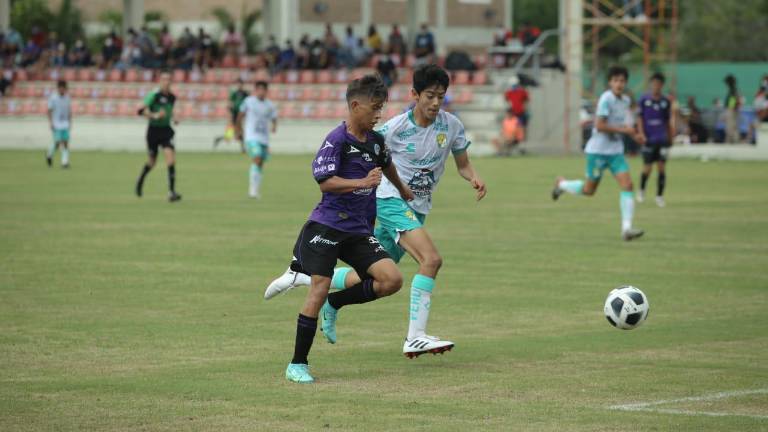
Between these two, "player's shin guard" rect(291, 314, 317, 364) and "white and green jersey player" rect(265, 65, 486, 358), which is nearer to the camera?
"player's shin guard" rect(291, 314, 317, 364)

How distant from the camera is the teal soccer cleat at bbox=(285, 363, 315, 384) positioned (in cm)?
862

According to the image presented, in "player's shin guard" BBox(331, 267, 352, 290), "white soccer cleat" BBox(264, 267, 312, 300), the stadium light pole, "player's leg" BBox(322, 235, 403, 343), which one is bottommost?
"white soccer cleat" BBox(264, 267, 312, 300)

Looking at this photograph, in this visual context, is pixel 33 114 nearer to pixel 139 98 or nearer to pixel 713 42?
pixel 139 98

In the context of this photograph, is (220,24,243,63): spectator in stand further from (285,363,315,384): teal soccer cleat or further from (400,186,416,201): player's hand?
(285,363,315,384): teal soccer cleat

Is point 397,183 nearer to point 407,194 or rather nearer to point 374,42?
point 407,194

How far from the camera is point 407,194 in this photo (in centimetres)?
964

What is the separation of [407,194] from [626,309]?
1.95m

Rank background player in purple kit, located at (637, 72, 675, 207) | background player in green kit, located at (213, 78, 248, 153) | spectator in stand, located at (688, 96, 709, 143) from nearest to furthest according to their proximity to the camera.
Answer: background player in purple kit, located at (637, 72, 675, 207) < background player in green kit, located at (213, 78, 248, 153) < spectator in stand, located at (688, 96, 709, 143)

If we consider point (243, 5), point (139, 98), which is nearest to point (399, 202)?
point (139, 98)

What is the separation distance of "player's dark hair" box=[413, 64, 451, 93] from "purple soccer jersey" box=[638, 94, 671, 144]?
15.2 m

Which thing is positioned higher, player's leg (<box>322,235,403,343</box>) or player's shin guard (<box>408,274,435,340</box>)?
player's leg (<box>322,235,403,343</box>)

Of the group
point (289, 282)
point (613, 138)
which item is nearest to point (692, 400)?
point (289, 282)

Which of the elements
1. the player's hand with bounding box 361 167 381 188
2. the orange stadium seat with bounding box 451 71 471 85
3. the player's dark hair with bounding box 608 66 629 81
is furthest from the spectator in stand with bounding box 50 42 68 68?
the player's hand with bounding box 361 167 381 188

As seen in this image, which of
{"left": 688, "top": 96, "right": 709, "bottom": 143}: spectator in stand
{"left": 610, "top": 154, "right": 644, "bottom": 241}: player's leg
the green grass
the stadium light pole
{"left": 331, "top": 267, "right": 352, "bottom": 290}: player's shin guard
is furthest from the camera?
the stadium light pole
